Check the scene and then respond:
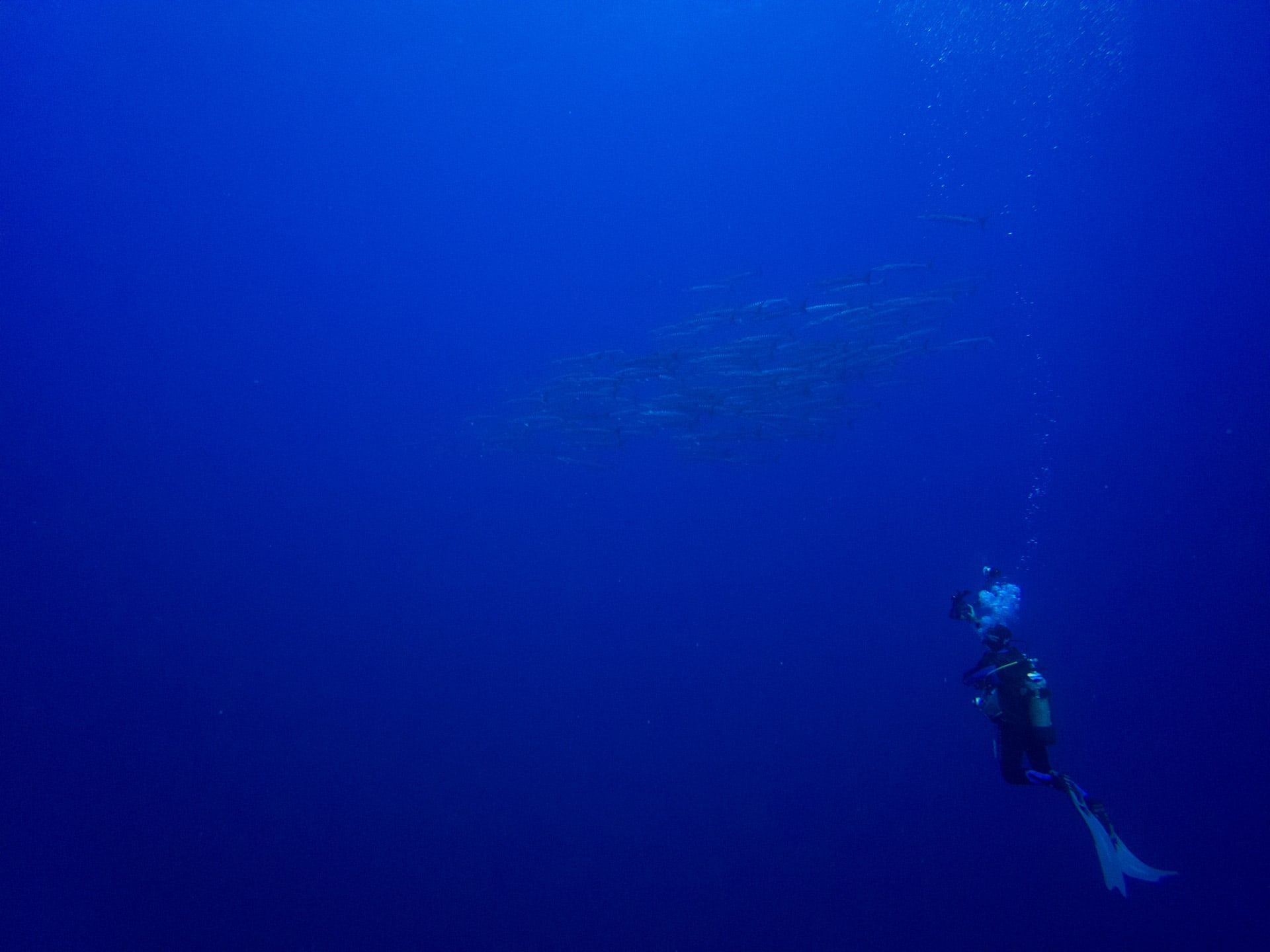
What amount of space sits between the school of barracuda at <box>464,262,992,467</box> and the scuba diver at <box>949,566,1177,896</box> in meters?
3.29

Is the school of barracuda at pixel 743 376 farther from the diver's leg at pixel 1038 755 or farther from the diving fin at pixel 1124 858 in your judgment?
the diving fin at pixel 1124 858

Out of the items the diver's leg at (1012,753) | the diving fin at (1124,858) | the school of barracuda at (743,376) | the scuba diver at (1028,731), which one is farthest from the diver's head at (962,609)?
the school of barracuda at (743,376)

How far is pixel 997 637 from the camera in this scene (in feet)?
13.5

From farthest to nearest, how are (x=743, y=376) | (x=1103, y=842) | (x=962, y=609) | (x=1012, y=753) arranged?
(x=743, y=376) < (x=962, y=609) < (x=1012, y=753) < (x=1103, y=842)

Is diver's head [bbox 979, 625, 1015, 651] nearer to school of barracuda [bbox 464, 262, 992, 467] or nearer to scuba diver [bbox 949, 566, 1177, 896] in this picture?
scuba diver [bbox 949, 566, 1177, 896]

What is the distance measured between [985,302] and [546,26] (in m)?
5.84

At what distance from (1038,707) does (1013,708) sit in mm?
131

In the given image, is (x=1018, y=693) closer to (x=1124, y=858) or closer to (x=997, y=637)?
(x=997, y=637)

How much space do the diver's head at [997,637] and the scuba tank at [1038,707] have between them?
21 centimetres

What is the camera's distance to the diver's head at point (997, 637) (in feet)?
13.4

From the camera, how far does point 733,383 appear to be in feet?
22.4

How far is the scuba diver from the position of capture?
3.93 meters

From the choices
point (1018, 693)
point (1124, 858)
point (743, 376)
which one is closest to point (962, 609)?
point (1018, 693)

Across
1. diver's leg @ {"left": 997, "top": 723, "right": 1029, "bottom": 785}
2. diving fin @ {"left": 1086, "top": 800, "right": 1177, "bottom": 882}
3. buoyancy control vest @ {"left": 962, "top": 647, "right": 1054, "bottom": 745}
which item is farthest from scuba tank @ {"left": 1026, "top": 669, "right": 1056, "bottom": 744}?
diving fin @ {"left": 1086, "top": 800, "right": 1177, "bottom": 882}
